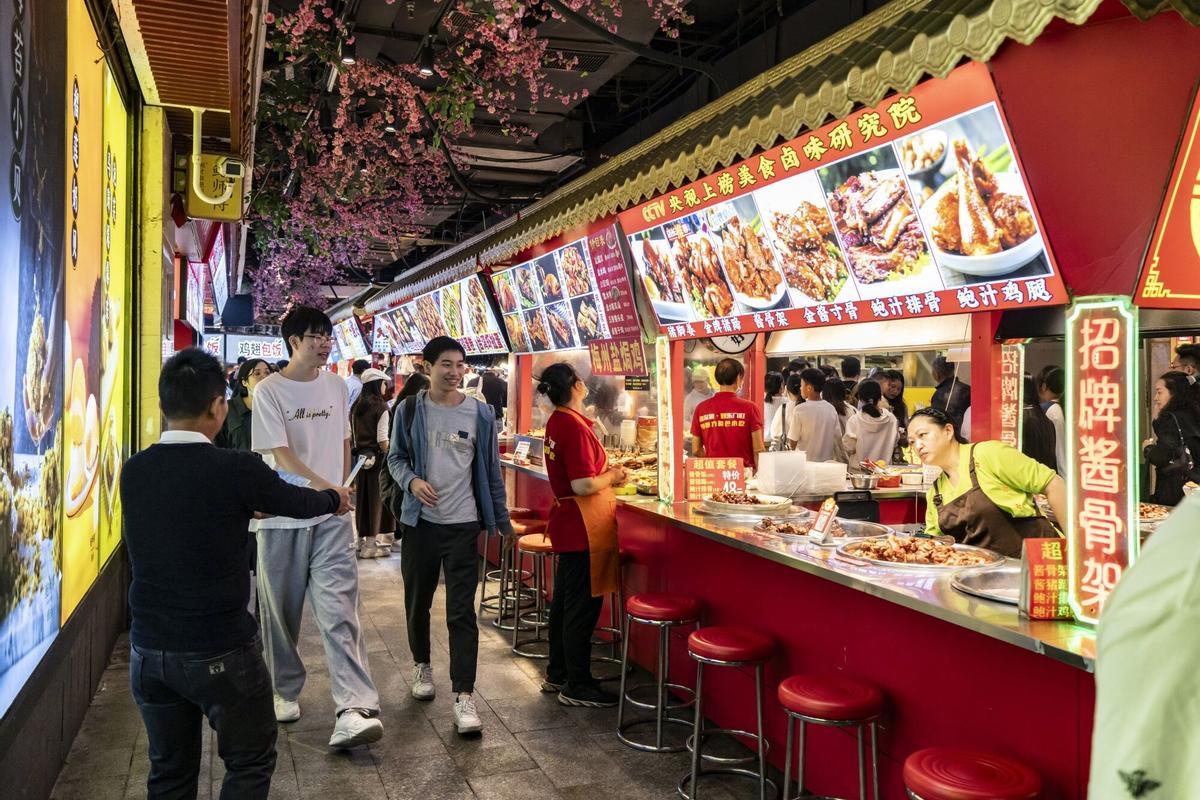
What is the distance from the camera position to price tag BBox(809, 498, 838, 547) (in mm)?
4699

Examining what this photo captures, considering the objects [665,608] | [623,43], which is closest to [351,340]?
[623,43]

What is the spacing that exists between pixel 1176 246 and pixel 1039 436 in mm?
5972

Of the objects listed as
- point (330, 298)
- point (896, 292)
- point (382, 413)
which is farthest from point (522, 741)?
point (330, 298)

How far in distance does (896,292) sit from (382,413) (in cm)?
697

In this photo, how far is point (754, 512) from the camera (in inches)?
222

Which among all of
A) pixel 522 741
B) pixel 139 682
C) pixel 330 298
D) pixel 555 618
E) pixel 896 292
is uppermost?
pixel 330 298

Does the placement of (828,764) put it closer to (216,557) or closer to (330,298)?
(216,557)

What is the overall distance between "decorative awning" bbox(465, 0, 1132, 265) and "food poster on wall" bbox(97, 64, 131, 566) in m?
3.37

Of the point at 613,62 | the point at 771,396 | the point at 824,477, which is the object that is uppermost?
the point at 613,62

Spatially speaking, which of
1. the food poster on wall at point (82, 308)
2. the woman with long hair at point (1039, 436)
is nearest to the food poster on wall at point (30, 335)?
the food poster on wall at point (82, 308)

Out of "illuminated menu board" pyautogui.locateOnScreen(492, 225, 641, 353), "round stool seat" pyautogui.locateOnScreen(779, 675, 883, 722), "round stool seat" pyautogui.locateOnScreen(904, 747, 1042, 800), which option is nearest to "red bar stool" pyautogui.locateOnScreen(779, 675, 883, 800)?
"round stool seat" pyautogui.locateOnScreen(779, 675, 883, 722)

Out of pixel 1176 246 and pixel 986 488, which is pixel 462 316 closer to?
pixel 986 488

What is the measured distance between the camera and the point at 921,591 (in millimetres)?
3736

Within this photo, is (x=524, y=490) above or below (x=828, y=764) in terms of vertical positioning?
above
